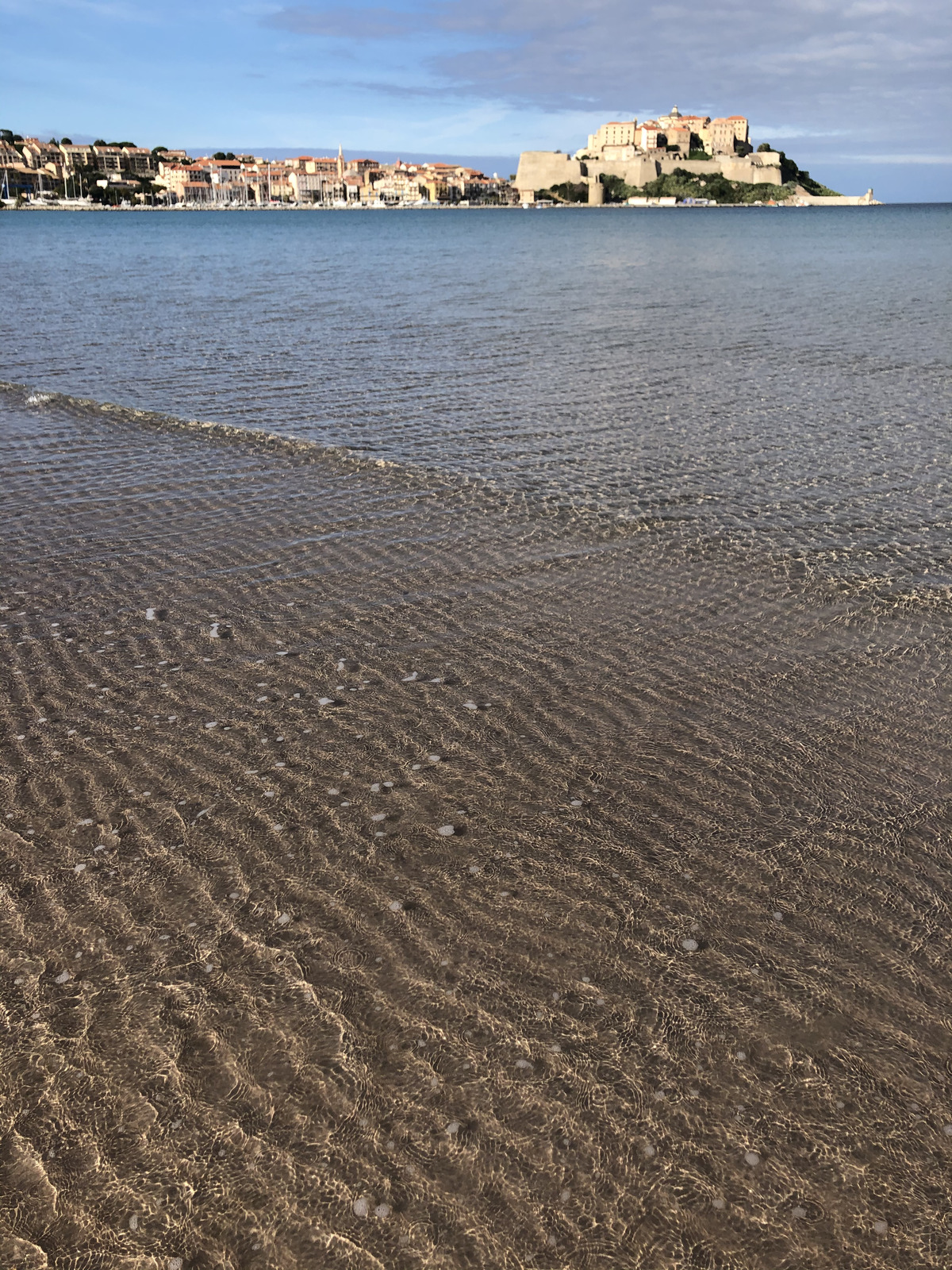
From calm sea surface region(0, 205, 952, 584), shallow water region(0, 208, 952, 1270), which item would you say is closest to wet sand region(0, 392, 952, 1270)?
A: shallow water region(0, 208, 952, 1270)

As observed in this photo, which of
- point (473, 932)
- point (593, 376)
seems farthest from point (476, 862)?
point (593, 376)

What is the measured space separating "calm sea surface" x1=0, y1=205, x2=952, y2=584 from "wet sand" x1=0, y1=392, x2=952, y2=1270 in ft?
10.7

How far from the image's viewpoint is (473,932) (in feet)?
13.7

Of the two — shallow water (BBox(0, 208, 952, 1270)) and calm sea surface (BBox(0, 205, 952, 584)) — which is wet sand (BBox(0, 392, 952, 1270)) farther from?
calm sea surface (BBox(0, 205, 952, 584))

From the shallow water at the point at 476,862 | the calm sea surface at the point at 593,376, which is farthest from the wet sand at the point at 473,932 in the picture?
the calm sea surface at the point at 593,376

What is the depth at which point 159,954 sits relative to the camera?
401cm

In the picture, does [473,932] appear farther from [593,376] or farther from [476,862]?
[593,376]

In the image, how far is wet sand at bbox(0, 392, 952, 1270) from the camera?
3035 millimetres

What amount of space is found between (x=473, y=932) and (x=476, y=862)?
0.51 metres

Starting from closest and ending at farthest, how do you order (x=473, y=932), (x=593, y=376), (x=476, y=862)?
(x=473, y=932) → (x=476, y=862) → (x=593, y=376)

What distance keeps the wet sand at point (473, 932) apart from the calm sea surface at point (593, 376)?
3.25m

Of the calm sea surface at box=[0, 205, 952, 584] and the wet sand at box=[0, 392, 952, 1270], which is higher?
the calm sea surface at box=[0, 205, 952, 584]

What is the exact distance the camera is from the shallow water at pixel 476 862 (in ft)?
10.1

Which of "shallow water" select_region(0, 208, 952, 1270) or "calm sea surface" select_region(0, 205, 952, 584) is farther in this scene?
"calm sea surface" select_region(0, 205, 952, 584)
